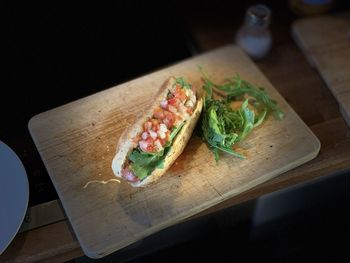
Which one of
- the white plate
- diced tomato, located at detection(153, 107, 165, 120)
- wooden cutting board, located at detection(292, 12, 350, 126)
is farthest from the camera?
wooden cutting board, located at detection(292, 12, 350, 126)

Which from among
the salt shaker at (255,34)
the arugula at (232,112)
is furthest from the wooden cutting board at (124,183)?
the salt shaker at (255,34)

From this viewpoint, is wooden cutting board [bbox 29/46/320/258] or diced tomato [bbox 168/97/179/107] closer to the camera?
wooden cutting board [bbox 29/46/320/258]

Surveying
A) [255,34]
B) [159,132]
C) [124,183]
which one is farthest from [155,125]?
[255,34]

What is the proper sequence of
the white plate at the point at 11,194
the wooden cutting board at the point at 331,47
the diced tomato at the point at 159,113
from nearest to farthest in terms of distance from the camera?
1. the white plate at the point at 11,194
2. the diced tomato at the point at 159,113
3. the wooden cutting board at the point at 331,47

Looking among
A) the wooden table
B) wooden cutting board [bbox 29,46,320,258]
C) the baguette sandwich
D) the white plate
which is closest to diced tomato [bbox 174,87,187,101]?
the baguette sandwich

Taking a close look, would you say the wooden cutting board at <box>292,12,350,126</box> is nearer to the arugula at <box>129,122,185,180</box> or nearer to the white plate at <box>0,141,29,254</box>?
the arugula at <box>129,122,185,180</box>

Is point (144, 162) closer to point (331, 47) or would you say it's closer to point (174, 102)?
point (174, 102)

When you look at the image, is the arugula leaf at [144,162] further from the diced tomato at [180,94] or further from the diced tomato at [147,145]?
the diced tomato at [180,94]
